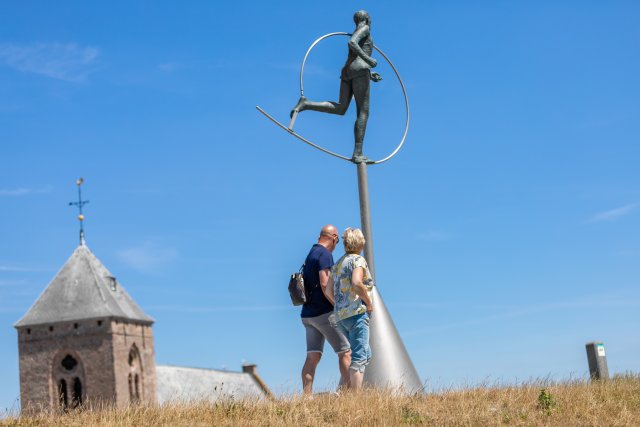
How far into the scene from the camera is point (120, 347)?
6056 cm

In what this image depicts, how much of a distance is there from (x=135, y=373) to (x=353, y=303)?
5376cm

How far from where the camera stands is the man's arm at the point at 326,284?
10.6 metres

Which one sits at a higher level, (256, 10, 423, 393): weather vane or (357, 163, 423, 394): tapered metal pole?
(256, 10, 423, 393): weather vane

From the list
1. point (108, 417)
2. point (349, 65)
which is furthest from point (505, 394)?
point (349, 65)

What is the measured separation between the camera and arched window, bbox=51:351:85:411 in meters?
60.0

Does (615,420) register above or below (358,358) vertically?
below

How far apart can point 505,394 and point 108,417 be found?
12.1 ft

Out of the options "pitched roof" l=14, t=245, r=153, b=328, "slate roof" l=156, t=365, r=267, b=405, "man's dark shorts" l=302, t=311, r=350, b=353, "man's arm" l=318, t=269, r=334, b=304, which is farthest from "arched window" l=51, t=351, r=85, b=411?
"man's arm" l=318, t=269, r=334, b=304

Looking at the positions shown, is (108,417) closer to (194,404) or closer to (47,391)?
(194,404)

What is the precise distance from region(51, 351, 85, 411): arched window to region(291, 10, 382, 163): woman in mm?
48596

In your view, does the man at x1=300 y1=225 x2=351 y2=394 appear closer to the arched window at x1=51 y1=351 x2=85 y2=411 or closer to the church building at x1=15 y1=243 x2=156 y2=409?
the church building at x1=15 y1=243 x2=156 y2=409

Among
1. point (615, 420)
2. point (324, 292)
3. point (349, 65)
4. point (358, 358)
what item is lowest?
point (615, 420)

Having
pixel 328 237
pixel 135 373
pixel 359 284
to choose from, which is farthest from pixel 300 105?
pixel 135 373

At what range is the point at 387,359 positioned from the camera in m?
12.3
